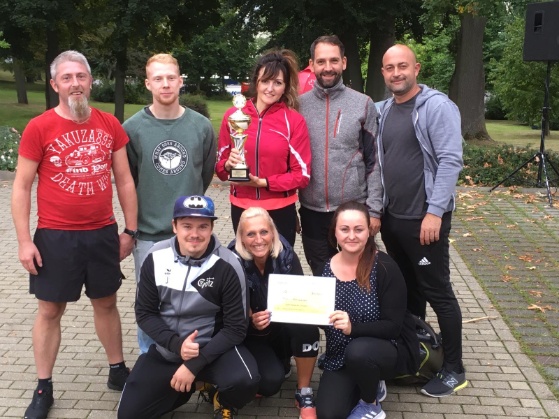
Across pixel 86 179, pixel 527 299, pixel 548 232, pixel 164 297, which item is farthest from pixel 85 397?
pixel 548 232

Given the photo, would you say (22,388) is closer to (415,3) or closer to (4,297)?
(4,297)

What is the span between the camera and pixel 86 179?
386 cm

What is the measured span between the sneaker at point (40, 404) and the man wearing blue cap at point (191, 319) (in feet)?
1.77

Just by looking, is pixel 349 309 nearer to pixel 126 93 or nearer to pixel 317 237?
pixel 317 237

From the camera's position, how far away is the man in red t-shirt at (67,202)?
3762mm

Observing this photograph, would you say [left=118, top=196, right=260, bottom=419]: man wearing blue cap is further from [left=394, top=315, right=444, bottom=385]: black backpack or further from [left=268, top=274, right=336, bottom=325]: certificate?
[left=394, top=315, right=444, bottom=385]: black backpack

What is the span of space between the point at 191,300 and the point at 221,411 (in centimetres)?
69

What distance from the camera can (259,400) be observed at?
14.0 feet

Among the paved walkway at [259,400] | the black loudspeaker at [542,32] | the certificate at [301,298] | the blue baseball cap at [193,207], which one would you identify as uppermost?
the black loudspeaker at [542,32]

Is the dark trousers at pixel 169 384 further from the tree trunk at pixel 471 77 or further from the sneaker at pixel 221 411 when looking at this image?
the tree trunk at pixel 471 77

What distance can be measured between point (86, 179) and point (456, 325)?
2.46 metres

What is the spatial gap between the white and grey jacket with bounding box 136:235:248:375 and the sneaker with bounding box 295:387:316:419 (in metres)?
0.54

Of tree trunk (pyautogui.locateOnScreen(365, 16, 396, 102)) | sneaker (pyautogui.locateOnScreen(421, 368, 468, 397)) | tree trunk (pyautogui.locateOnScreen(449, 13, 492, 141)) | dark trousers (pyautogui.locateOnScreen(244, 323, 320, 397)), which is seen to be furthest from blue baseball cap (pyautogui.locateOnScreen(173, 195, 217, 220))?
tree trunk (pyautogui.locateOnScreen(365, 16, 396, 102))

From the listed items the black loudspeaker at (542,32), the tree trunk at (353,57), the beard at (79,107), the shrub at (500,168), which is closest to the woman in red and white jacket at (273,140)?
the beard at (79,107)
